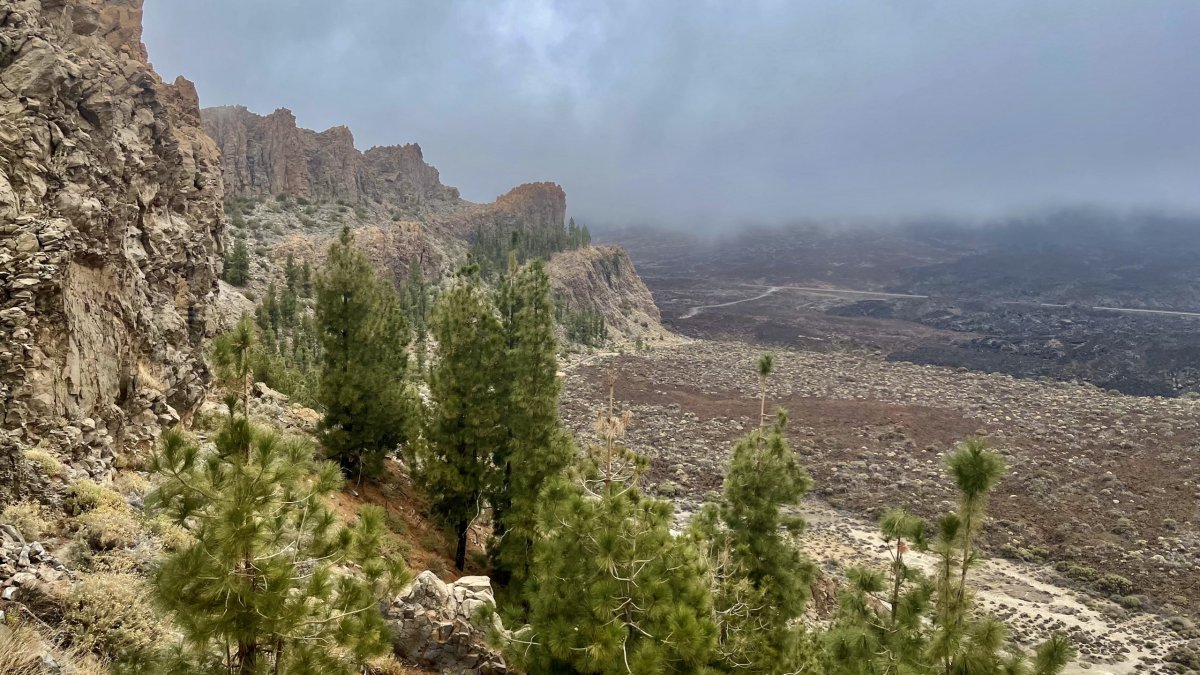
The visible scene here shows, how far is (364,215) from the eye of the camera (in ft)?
294

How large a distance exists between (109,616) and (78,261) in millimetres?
5497

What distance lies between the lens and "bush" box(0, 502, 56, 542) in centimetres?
548

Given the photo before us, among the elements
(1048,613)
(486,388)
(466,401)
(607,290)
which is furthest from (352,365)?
(607,290)

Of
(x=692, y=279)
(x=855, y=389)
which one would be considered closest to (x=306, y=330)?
(x=855, y=389)

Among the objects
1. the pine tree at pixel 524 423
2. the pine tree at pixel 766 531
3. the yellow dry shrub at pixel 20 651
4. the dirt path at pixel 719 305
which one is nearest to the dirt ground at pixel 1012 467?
the pine tree at pixel 766 531

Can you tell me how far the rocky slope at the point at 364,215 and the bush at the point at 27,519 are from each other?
63.7 meters

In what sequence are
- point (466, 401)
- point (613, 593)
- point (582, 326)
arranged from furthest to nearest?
point (582, 326) < point (466, 401) < point (613, 593)

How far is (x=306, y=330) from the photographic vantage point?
4031cm

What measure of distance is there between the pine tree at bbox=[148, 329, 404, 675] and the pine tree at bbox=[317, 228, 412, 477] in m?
10.0

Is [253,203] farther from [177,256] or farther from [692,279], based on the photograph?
[692,279]

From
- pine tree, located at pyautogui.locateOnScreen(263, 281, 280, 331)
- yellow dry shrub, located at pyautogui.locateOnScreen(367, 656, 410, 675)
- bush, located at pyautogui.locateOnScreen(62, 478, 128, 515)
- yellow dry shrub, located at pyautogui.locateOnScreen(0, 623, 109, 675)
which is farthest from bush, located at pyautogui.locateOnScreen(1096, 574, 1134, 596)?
pine tree, located at pyautogui.locateOnScreen(263, 281, 280, 331)

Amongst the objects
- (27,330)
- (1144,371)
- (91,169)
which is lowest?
(1144,371)

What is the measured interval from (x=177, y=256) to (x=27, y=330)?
6.66 meters

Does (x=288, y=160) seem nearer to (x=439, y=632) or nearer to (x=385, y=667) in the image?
(x=439, y=632)
